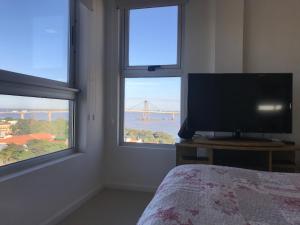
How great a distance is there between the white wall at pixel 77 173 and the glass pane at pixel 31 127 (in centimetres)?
18

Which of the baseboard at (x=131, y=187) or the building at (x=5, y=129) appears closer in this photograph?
the building at (x=5, y=129)

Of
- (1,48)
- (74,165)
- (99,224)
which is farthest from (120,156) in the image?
(1,48)

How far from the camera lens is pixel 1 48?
1.93 meters

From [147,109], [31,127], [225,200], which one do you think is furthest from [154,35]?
[225,200]

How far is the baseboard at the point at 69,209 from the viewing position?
7.68ft

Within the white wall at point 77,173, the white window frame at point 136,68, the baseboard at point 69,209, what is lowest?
the baseboard at point 69,209

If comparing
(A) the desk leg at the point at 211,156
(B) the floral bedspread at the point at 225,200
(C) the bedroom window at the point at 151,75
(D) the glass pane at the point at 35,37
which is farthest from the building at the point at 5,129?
(A) the desk leg at the point at 211,156

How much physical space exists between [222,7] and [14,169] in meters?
2.69

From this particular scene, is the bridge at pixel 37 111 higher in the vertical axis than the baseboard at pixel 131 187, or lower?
higher

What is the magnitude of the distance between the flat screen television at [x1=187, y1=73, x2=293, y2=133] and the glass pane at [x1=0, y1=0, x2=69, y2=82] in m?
1.43

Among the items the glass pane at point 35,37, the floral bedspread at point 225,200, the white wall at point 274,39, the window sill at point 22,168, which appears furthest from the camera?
the white wall at point 274,39

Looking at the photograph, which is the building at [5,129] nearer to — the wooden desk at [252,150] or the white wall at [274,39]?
the wooden desk at [252,150]

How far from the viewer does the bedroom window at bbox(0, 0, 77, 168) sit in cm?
197

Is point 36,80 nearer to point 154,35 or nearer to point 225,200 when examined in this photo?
point 154,35
